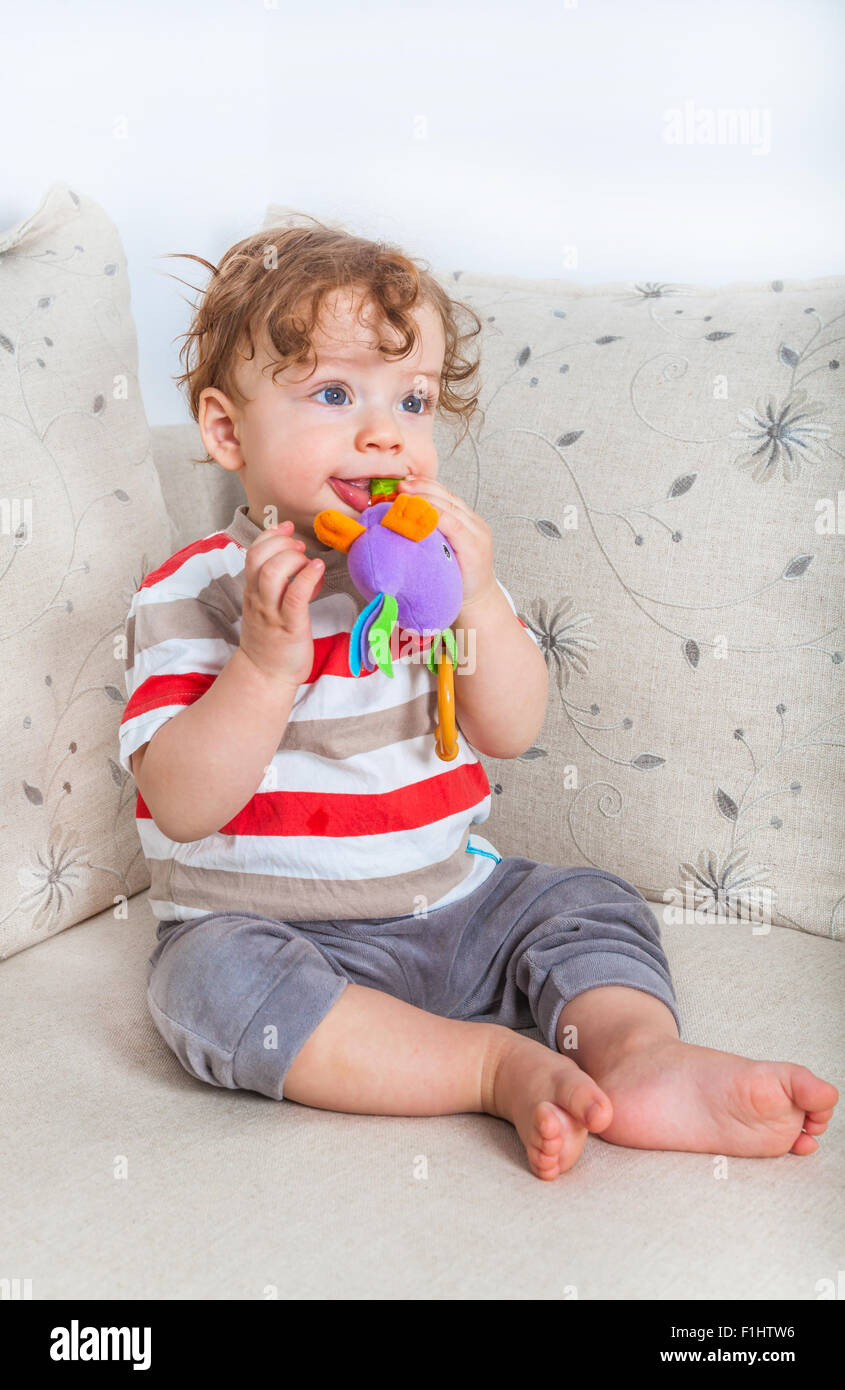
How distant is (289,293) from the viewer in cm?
82

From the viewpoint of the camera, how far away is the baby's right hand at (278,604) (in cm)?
76

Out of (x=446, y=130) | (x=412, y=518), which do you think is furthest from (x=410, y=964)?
(x=446, y=130)

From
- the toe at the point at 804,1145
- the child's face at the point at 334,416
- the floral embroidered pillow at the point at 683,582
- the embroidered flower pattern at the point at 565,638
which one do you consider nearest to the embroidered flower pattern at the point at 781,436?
the floral embroidered pillow at the point at 683,582

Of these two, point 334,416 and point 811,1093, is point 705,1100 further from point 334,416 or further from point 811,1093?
point 334,416

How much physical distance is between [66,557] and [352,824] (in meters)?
0.33

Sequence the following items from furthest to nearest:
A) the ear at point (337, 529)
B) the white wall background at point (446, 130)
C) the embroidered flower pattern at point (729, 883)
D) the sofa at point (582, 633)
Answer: the white wall background at point (446, 130) < the embroidered flower pattern at point (729, 883) < the sofa at point (582, 633) < the ear at point (337, 529)

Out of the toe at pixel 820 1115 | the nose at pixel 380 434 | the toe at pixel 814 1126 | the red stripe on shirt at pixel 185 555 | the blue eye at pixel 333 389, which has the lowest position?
the toe at pixel 814 1126

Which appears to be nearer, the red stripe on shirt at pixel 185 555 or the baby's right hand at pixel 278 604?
the baby's right hand at pixel 278 604

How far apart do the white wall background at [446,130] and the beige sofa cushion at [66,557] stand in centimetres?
34

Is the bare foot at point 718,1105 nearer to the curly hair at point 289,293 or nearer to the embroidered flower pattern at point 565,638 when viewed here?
the embroidered flower pattern at point 565,638

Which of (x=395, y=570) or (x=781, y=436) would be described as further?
(x=781, y=436)

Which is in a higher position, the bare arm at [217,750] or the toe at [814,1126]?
the bare arm at [217,750]
